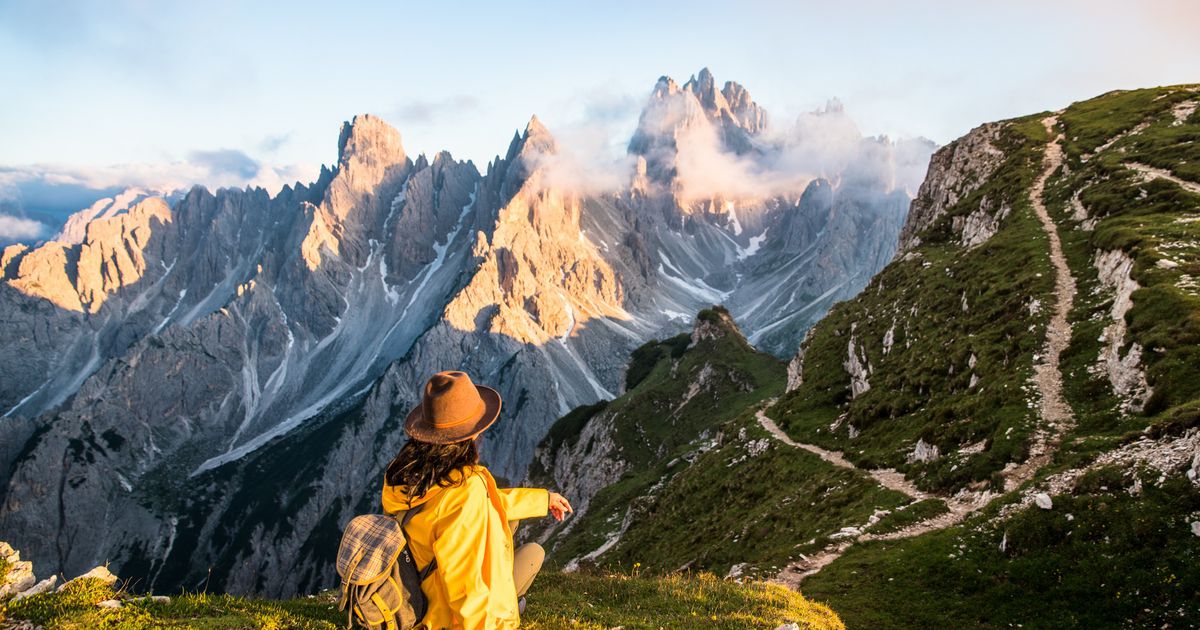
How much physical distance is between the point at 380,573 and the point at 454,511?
1.11m

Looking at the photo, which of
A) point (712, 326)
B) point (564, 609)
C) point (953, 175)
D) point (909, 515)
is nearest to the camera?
point (564, 609)

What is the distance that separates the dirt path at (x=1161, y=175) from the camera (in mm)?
40938

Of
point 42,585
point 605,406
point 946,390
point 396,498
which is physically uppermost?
point 396,498

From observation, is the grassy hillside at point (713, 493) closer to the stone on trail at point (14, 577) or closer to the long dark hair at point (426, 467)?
the long dark hair at point (426, 467)

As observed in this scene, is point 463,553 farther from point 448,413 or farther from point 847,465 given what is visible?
point 847,465

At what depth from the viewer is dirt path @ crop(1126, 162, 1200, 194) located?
40.9 m

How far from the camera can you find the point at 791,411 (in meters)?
49.4

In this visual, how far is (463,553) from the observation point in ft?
24.4

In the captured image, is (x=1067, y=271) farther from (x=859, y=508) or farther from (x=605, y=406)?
(x=605, y=406)

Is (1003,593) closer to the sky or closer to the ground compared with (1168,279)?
closer to the ground

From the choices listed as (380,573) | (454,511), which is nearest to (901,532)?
(454,511)

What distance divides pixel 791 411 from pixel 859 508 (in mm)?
23101

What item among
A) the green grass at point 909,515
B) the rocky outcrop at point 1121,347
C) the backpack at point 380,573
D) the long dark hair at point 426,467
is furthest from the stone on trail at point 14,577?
the rocky outcrop at point 1121,347

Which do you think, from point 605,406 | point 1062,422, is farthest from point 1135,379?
point 605,406
